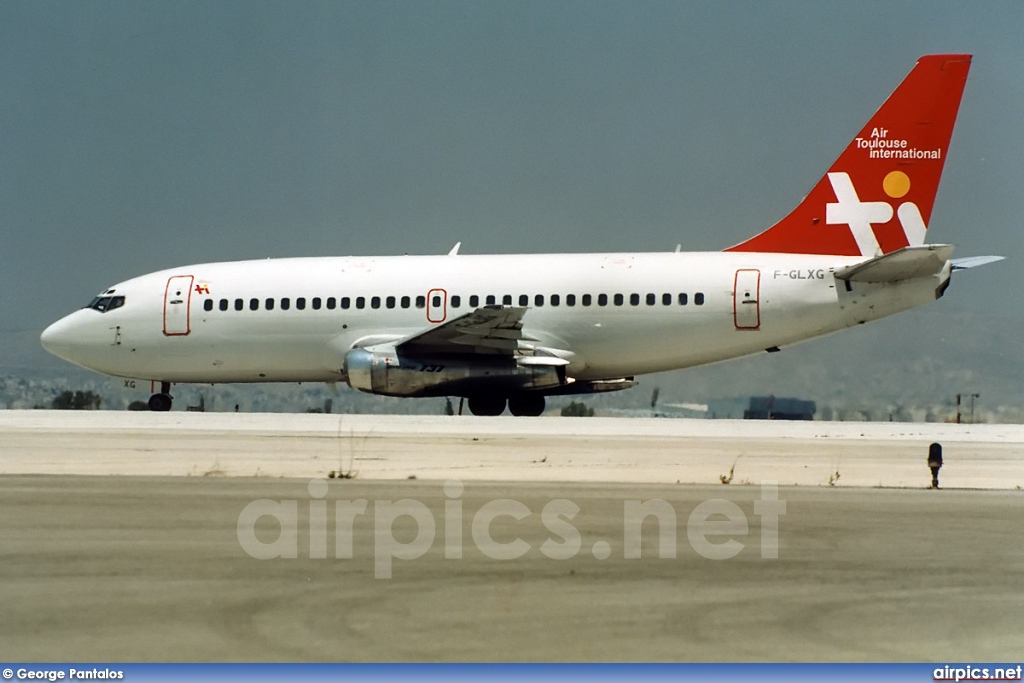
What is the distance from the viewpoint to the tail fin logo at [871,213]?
24.1 metres

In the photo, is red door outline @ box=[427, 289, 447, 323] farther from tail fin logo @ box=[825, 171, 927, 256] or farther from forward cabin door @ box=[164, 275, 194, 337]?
tail fin logo @ box=[825, 171, 927, 256]

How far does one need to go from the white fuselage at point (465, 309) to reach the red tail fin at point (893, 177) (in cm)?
77

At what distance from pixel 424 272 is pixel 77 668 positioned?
21.2m

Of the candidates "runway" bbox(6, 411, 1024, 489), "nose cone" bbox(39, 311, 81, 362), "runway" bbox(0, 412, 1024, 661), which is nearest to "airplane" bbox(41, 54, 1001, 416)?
"nose cone" bbox(39, 311, 81, 362)

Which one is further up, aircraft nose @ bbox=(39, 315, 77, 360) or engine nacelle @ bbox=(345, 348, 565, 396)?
aircraft nose @ bbox=(39, 315, 77, 360)

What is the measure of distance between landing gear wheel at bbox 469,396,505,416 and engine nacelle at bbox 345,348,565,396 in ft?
3.10

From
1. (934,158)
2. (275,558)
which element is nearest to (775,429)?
(934,158)

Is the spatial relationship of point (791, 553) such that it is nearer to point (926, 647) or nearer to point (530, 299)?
point (926, 647)

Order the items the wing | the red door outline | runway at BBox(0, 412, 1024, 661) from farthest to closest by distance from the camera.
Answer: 1. the red door outline
2. the wing
3. runway at BBox(0, 412, 1024, 661)

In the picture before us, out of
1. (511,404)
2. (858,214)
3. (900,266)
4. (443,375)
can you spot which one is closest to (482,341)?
(443,375)

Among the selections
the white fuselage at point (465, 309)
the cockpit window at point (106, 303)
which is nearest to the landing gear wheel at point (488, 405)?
the white fuselage at point (465, 309)

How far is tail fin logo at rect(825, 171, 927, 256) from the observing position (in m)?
24.1

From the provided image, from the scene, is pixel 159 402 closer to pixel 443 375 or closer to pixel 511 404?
pixel 443 375

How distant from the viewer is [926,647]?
528cm
